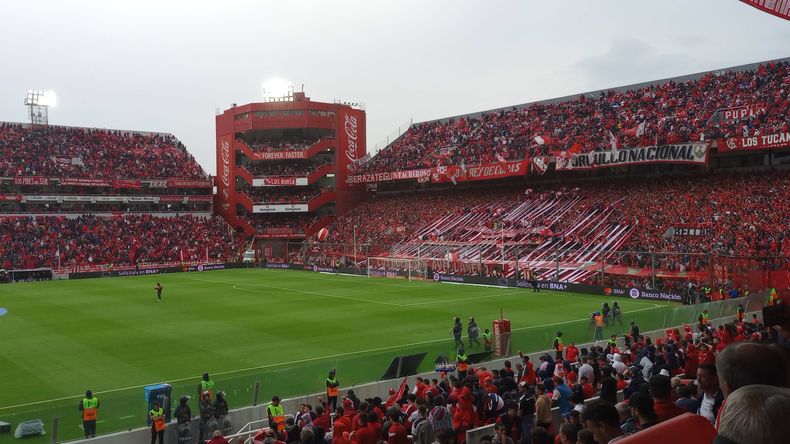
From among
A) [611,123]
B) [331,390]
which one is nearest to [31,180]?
[611,123]

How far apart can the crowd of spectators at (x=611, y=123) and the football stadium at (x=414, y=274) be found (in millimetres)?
285

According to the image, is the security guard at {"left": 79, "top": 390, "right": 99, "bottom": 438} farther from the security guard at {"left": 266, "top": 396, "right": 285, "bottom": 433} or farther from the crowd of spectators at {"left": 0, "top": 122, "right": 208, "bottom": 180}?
the crowd of spectators at {"left": 0, "top": 122, "right": 208, "bottom": 180}

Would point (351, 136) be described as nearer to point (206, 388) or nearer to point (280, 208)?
point (280, 208)

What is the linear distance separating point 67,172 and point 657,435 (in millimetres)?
77492

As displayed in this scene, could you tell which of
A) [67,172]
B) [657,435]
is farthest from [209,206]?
[657,435]

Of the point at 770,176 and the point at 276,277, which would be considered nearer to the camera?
the point at 770,176

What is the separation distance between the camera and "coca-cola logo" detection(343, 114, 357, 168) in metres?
77.7

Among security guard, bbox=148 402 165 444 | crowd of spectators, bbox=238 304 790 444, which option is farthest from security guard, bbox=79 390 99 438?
crowd of spectators, bbox=238 304 790 444

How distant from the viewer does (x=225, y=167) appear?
Result: 79000 millimetres

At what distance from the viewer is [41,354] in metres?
25.1

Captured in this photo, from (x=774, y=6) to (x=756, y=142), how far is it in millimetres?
36405

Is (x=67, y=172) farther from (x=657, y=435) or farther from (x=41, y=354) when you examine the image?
(x=657, y=435)

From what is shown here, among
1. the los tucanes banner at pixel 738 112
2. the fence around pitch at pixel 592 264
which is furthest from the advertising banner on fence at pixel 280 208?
the los tucanes banner at pixel 738 112

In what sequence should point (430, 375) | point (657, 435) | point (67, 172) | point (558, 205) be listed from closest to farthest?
point (657, 435) → point (430, 375) → point (558, 205) → point (67, 172)
